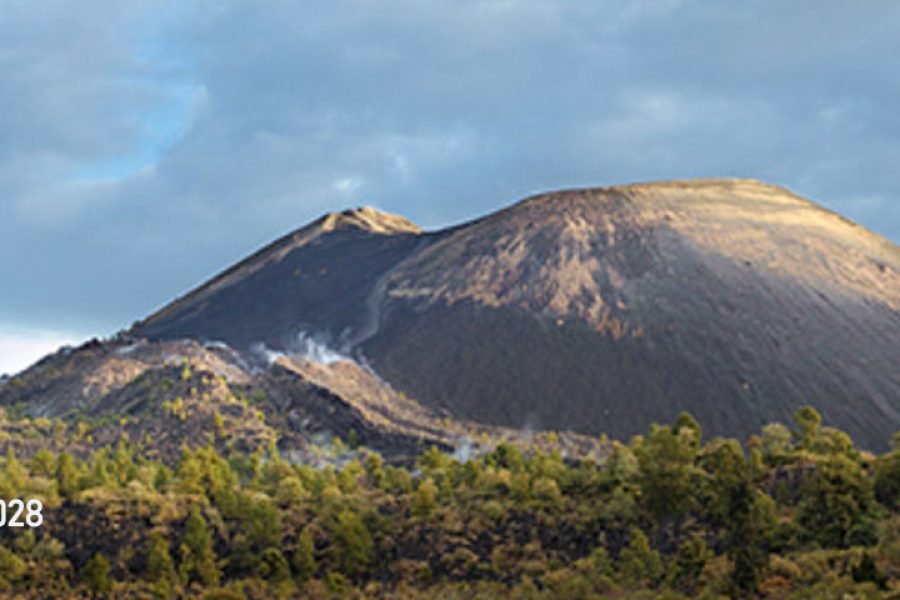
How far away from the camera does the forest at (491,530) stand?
6744cm

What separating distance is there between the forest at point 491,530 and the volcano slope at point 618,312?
41.8 metres

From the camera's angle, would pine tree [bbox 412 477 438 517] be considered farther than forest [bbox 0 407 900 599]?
Yes

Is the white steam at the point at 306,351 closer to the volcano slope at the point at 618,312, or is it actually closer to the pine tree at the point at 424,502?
the volcano slope at the point at 618,312

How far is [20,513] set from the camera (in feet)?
271

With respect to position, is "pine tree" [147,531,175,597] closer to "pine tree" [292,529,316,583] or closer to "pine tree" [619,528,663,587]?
"pine tree" [292,529,316,583]

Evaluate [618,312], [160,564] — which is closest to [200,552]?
[160,564]

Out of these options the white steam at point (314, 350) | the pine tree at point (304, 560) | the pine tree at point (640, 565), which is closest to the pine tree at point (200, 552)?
the pine tree at point (304, 560)

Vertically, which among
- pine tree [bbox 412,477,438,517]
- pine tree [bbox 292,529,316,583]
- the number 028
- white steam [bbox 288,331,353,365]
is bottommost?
pine tree [bbox 292,529,316,583]

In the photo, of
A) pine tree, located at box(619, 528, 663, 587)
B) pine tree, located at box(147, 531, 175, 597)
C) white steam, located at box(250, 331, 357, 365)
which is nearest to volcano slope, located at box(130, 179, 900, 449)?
white steam, located at box(250, 331, 357, 365)

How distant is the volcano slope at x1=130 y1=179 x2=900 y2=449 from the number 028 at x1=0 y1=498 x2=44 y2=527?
57612 mm

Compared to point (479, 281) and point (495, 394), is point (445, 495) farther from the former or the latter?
point (479, 281)

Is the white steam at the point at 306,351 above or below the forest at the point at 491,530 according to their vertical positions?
above

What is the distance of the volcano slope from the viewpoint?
133375mm

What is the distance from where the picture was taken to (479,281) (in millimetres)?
163250
